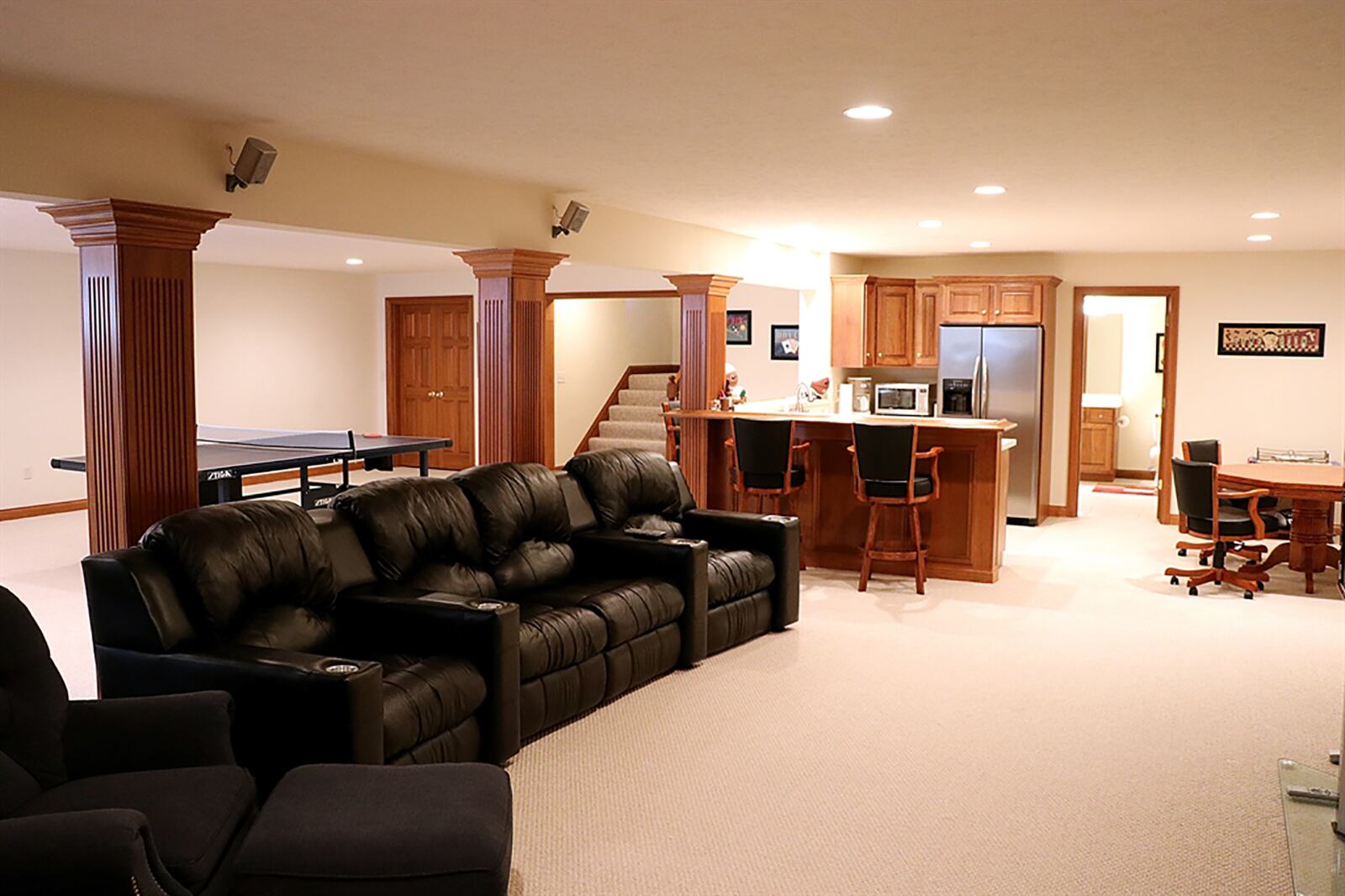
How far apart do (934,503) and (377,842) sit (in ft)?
17.0

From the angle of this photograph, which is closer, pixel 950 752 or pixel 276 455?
pixel 950 752

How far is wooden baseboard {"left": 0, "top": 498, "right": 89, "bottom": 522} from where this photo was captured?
938 cm

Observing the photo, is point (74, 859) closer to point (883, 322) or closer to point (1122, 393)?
point (883, 322)

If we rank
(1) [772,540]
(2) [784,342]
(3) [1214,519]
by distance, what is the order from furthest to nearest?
(2) [784,342]
(3) [1214,519]
(1) [772,540]

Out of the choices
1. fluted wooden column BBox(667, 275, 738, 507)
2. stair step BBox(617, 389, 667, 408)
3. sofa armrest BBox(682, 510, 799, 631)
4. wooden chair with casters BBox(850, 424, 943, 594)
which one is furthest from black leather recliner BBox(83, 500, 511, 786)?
stair step BBox(617, 389, 667, 408)

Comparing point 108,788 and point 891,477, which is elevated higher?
point 891,477

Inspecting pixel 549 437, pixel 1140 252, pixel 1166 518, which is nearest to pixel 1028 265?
pixel 1140 252

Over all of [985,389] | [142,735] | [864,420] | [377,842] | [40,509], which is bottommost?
[40,509]

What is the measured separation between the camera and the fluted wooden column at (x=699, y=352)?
7.75 metres

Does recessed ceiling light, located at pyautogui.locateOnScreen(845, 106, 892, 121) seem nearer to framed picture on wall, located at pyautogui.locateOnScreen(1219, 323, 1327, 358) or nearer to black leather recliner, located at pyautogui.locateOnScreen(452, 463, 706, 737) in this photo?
black leather recliner, located at pyautogui.locateOnScreen(452, 463, 706, 737)

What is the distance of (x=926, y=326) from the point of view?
979 cm

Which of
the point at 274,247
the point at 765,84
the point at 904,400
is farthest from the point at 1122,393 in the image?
the point at 765,84

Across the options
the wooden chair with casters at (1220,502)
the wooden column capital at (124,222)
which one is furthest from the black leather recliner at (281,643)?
the wooden chair with casters at (1220,502)

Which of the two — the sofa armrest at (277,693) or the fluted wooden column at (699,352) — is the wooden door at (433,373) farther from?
the sofa armrest at (277,693)
